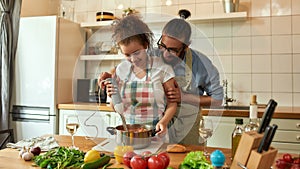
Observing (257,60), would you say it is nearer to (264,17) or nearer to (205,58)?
(264,17)

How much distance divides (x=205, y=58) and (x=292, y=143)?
47.4 inches

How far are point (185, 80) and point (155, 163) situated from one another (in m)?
0.34

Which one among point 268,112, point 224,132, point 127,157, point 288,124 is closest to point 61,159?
point 127,157

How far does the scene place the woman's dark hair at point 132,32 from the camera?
0.92 meters

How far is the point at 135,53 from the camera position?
0.92 metres

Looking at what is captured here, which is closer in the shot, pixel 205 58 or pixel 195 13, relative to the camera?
pixel 205 58

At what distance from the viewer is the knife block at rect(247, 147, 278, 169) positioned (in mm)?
718

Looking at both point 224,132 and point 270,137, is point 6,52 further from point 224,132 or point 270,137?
point 270,137

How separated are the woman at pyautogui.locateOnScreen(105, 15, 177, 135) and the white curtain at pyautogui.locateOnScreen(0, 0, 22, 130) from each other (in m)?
1.90

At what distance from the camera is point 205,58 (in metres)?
1.23

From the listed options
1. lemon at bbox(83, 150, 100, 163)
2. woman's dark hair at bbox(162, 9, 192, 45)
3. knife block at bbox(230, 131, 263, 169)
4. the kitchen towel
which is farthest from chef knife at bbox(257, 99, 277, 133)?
the kitchen towel

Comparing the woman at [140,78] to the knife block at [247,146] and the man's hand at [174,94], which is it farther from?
the knife block at [247,146]

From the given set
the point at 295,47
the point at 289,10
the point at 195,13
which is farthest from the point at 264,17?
the point at 195,13

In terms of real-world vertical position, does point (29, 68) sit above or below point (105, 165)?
above
